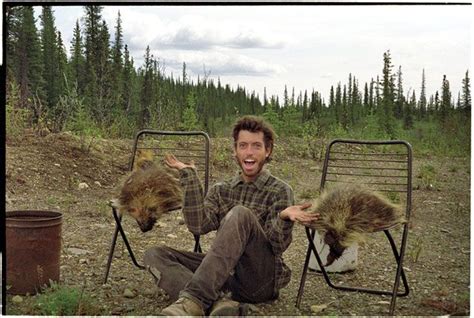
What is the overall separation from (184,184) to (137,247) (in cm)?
163

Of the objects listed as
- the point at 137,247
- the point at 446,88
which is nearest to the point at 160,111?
the point at 137,247

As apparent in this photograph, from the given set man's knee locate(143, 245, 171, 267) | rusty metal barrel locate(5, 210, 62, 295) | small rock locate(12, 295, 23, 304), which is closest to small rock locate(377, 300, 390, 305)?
man's knee locate(143, 245, 171, 267)

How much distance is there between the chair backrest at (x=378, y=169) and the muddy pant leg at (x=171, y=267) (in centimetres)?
82

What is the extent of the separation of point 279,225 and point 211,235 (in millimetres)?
2134

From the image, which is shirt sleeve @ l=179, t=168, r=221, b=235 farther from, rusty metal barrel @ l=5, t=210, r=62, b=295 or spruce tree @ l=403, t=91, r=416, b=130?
spruce tree @ l=403, t=91, r=416, b=130

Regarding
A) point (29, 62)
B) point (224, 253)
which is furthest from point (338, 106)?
point (224, 253)

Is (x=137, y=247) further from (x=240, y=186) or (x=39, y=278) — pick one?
(x=240, y=186)

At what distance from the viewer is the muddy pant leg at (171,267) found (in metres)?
3.36

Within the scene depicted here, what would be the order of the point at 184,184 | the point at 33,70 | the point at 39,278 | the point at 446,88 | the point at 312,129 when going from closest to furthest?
the point at 184,184 → the point at 39,278 → the point at 446,88 → the point at 33,70 → the point at 312,129

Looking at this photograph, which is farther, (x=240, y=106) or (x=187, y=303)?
(x=240, y=106)

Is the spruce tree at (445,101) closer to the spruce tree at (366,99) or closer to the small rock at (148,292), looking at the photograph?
the spruce tree at (366,99)

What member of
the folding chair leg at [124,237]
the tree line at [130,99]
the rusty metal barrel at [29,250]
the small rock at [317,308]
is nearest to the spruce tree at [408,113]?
the tree line at [130,99]

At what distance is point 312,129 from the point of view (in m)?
7.39

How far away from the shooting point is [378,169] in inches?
179
